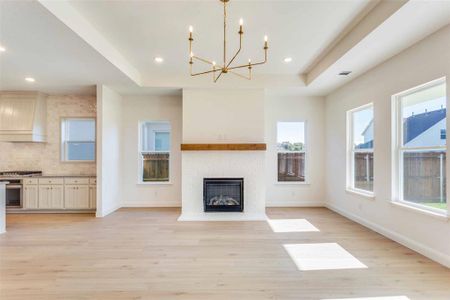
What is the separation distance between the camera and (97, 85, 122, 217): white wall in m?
5.02

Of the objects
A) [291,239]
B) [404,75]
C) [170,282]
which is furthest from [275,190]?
[170,282]

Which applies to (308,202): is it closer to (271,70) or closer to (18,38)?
(271,70)

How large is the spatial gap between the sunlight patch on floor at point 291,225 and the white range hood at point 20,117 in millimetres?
5666

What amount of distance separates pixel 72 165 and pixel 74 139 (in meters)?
0.65

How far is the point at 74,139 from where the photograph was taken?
5969mm

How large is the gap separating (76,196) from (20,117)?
2253 mm

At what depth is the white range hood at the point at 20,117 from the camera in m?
5.43

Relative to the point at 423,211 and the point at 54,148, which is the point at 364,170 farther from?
the point at 54,148

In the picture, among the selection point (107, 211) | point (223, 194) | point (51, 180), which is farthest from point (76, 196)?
point (223, 194)

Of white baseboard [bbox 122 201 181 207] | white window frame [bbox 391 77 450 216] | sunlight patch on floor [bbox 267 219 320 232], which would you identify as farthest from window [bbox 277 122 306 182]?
white baseboard [bbox 122 201 181 207]

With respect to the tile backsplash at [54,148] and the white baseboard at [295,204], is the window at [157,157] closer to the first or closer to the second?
the tile backsplash at [54,148]

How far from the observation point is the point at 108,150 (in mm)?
5285

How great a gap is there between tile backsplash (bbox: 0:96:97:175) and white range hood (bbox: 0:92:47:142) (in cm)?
29

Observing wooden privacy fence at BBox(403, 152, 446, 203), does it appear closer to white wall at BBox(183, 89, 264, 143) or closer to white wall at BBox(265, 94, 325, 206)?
white wall at BBox(265, 94, 325, 206)
